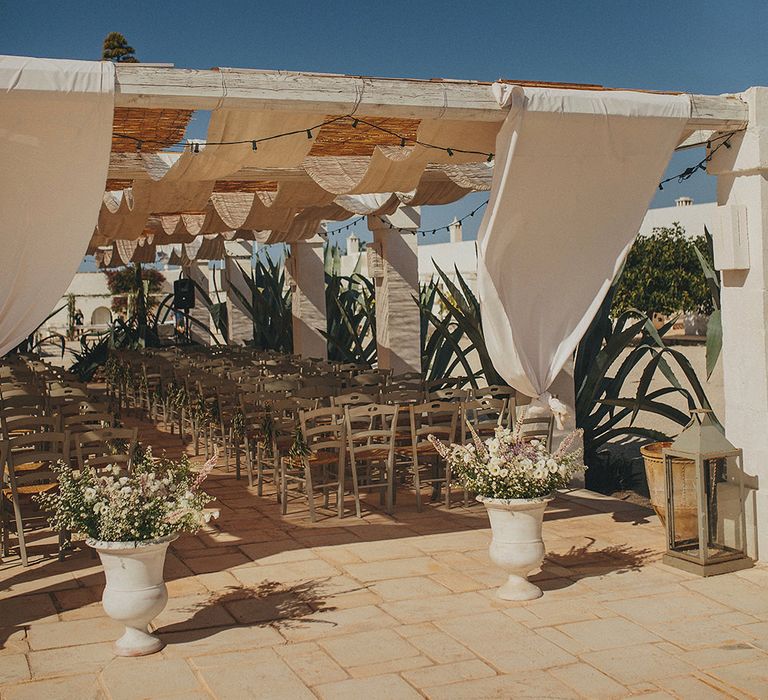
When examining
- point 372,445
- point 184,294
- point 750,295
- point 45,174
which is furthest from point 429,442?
point 184,294

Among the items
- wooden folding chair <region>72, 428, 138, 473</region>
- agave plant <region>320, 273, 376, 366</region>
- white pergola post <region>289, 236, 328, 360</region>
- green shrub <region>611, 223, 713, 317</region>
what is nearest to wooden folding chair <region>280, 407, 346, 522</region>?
wooden folding chair <region>72, 428, 138, 473</region>

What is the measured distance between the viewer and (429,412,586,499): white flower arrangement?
482cm

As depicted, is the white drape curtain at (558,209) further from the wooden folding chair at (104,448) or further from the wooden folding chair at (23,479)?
the wooden folding chair at (23,479)

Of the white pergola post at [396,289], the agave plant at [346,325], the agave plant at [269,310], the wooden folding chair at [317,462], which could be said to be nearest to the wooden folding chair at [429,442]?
the wooden folding chair at [317,462]

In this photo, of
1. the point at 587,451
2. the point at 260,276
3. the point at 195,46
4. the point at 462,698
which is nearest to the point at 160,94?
the point at 462,698

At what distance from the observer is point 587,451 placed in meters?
8.09

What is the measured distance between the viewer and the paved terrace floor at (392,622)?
3.90m

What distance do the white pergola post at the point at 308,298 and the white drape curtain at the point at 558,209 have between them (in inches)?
280

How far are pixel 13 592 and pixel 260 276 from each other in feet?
34.8

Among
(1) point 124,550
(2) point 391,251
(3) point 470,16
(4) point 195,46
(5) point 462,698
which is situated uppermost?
(3) point 470,16

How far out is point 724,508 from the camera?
223 inches

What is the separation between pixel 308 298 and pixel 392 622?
838 cm

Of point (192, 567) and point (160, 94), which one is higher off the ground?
point (160, 94)

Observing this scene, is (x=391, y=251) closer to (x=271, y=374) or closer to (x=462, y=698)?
(x=271, y=374)
